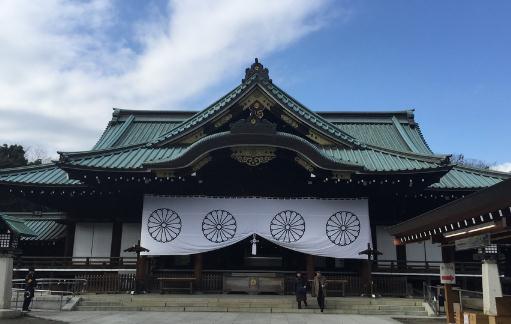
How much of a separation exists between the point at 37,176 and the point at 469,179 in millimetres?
18684

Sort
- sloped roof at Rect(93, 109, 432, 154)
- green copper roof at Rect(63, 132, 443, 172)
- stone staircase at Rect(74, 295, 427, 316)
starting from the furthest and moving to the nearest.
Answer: sloped roof at Rect(93, 109, 432, 154) → green copper roof at Rect(63, 132, 443, 172) → stone staircase at Rect(74, 295, 427, 316)

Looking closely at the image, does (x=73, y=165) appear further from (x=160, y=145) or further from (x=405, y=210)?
(x=405, y=210)

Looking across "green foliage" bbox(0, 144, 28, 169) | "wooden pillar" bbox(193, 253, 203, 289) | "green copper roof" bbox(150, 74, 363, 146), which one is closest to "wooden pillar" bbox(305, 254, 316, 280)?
"wooden pillar" bbox(193, 253, 203, 289)

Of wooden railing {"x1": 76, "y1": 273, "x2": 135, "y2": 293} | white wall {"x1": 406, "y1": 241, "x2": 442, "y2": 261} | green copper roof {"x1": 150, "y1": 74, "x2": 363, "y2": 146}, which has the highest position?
green copper roof {"x1": 150, "y1": 74, "x2": 363, "y2": 146}

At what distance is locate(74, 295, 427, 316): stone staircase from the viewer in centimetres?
1616

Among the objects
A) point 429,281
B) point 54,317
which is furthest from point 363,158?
point 54,317

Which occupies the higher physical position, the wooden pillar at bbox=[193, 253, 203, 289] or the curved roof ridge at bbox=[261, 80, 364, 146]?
the curved roof ridge at bbox=[261, 80, 364, 146]

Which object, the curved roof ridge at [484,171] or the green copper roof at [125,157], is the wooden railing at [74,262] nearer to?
the green copper roof at [125,157]

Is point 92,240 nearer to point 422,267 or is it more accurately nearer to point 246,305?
point 246,305

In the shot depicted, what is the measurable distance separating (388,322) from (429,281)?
6.12 meters

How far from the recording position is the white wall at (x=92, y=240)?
20906 mm

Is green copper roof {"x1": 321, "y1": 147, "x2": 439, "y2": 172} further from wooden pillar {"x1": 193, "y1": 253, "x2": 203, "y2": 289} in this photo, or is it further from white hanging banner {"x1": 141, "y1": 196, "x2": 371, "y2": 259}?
wooden pillar {"x1": 193, "y1": 253, "x2": 203, "y2": 289}

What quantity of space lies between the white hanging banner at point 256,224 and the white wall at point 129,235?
2201 mm

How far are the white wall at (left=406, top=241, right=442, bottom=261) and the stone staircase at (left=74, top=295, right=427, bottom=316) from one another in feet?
11.9
